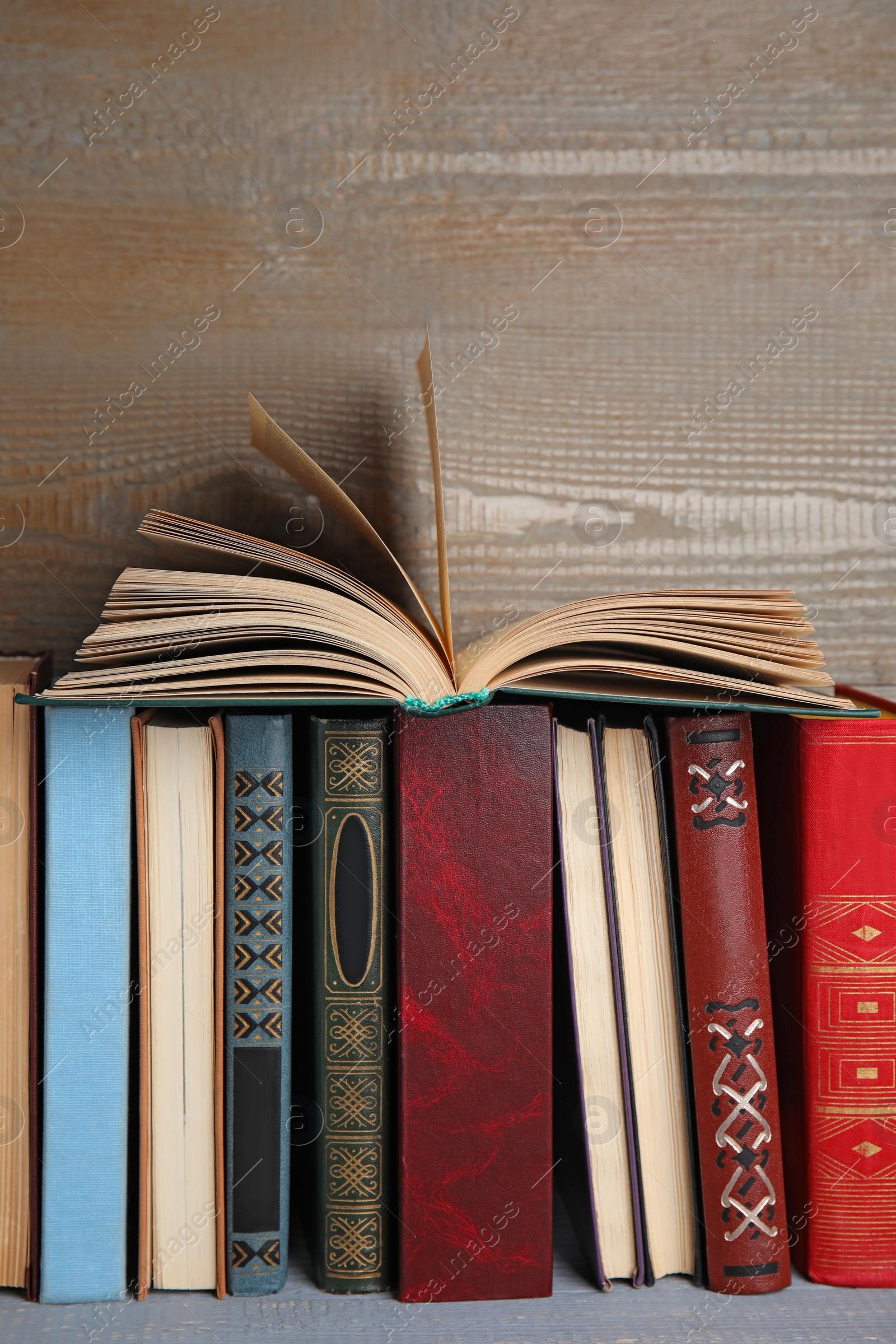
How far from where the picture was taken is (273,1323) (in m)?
0.69

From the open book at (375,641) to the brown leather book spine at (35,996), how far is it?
0.08 meters

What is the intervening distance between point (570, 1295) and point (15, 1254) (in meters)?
0.41

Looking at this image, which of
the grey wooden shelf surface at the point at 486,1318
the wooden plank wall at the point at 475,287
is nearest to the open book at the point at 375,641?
the wooden plank wall at the point at 475,287

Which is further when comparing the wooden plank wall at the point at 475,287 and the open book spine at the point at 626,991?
the wooden plank wall at the point at 475,287

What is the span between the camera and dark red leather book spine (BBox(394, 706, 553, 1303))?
71cm

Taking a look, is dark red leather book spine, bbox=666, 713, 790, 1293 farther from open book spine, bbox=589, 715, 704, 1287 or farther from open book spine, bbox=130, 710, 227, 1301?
open book spine, bbox=130, 710, 227, 1301

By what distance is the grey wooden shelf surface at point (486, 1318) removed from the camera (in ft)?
2.23

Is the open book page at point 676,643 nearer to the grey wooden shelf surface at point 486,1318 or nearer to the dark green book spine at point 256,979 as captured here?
the dark green book spine at point 256,979

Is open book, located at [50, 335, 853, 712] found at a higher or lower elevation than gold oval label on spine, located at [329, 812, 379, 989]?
higher

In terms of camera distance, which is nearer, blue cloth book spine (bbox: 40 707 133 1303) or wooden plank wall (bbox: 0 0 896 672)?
blue cloth book spine (bbox: 40 707 133 1303)

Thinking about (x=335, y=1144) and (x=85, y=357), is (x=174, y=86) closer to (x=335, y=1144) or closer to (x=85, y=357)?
(x=85, y=357)

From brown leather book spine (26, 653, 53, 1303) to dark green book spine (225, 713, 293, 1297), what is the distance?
5.6 inches

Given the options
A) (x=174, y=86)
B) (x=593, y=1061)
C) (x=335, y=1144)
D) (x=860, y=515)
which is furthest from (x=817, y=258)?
(x=335, y=1144)

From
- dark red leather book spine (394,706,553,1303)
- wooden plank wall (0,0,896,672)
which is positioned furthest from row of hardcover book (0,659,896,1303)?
wooden plank wall (0,0,896,672)
